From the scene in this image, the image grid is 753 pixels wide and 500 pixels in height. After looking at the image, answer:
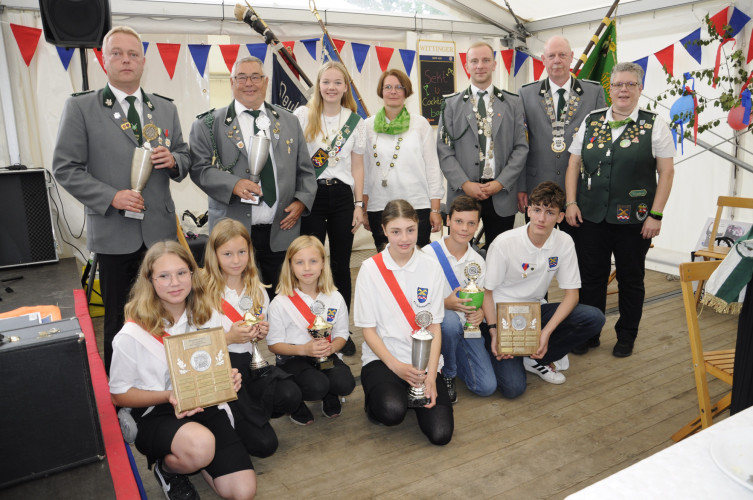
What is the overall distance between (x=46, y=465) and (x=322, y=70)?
2319 mm

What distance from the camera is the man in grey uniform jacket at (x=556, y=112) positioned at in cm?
341

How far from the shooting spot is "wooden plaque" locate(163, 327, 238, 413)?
1918 millimetres

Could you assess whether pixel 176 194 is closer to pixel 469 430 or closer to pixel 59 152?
pixel 59 152

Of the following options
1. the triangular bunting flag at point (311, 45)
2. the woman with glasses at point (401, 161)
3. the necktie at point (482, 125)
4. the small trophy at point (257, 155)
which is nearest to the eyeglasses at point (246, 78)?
the small trophy at point (257, 155)

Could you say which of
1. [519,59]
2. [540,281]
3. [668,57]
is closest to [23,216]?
[540,281]

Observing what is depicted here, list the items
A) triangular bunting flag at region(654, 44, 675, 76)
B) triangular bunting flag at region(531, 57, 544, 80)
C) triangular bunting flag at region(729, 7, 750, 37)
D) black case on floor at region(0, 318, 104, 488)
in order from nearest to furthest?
black case on floor at region(0, 318, 104, 488), triangular bunting flag at region(729, 7, 750, 37), triangular bunting flag at region(654, 44, 675, 76), triangular bunting flag at region(531, 57, 544, 80)

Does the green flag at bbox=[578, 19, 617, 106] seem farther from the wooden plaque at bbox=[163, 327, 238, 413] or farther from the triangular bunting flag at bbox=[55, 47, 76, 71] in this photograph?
the triangular bunting flag at bbox=[55, 47, 76, 71]

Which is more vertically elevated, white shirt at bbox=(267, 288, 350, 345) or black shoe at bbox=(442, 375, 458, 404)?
white shirt at bbox=(267, 288, 350, 345)

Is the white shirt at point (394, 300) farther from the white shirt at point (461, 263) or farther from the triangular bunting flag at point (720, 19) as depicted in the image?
the triangular bunting flag at point (720, 19)

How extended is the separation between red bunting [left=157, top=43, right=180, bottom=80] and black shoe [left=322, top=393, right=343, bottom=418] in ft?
11.2

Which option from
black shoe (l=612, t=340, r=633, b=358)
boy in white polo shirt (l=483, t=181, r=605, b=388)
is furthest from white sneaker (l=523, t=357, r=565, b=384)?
black shoe (l=612, t=340, r=633, b=358)

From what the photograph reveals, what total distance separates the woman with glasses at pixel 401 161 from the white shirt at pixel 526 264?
0.59 metres

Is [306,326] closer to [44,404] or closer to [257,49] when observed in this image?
[44,404]

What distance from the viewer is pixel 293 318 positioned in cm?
256
